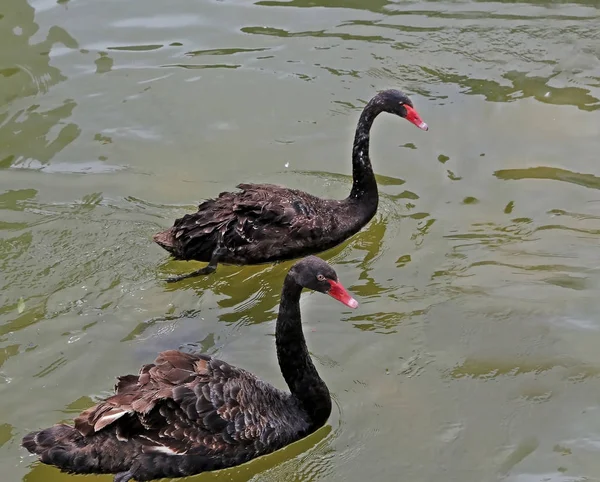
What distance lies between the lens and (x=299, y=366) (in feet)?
17.1

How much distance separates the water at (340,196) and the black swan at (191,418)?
22 cm

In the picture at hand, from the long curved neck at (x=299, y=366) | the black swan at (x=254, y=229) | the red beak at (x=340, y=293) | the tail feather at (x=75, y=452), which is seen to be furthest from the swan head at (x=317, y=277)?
the black swan at (x=254, y=229)

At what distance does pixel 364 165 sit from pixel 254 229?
122cm

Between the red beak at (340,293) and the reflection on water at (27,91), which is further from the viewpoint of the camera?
the reflection on water at (27,91)

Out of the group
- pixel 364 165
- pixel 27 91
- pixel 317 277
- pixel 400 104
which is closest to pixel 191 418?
pixel 317 277

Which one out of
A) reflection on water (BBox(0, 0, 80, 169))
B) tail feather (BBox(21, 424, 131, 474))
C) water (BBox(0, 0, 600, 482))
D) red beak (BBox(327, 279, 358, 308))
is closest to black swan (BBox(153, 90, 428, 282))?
water (BBox(0, 0, 600, 482))

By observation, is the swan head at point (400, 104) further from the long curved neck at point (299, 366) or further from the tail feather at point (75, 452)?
the tail feather at point (75, 452)

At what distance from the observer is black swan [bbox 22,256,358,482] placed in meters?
4.74

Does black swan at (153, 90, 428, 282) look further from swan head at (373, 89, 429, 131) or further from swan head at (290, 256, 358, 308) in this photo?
swan head at (290, 256, 358, 308)

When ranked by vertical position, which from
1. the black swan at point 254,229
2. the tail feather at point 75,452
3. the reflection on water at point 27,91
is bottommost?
the tail feather at point 75,452

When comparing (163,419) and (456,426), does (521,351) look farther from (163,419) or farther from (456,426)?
(163,419)

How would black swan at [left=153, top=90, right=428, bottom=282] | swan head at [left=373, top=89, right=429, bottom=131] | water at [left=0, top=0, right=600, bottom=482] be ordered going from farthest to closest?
swan head at [left=373, top=89, right=429, bottom=131], black swan at [left=153, top=90, right=428, bottom=282], water at [left=0, top=0, right=600, bottom=482]

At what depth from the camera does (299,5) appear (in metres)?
10.2

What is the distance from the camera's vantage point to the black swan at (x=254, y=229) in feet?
21.4
